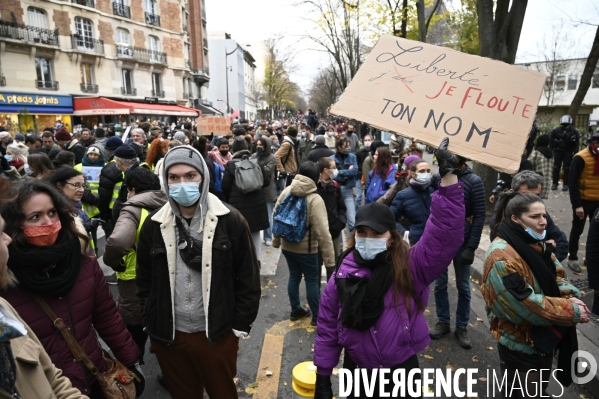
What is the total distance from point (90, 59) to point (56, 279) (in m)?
34.1

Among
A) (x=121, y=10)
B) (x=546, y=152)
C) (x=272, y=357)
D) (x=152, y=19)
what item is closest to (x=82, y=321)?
(x=272, y=357)

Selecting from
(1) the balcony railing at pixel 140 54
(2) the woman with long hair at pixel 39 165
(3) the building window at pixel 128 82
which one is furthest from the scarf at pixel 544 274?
(3) the building window at pixel 128 82

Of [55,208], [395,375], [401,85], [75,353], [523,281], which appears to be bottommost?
[395,375]

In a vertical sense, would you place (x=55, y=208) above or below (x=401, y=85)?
below

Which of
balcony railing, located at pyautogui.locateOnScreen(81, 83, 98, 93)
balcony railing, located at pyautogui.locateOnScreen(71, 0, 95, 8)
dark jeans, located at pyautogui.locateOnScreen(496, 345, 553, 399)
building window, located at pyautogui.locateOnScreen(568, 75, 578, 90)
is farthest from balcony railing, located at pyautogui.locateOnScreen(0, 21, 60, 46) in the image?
building window, located at pyautogui.locateOnScreen(568, 75, 578, 90)

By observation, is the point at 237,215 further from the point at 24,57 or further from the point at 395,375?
the point at 24,57

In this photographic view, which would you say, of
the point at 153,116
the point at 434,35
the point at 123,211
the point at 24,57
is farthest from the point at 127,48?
the point at 123,211

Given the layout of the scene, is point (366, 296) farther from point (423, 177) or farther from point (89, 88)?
point (89, 88)

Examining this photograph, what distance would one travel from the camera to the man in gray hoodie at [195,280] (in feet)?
7.97

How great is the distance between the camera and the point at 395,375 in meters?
2.33

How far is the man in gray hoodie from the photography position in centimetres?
243

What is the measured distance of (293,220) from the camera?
13.9ft

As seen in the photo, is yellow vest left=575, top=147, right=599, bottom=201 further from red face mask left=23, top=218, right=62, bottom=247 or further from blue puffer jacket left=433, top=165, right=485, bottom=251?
red face mask left=23, top=218, right=62, bottom=247

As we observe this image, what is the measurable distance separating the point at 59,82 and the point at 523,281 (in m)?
33.0
